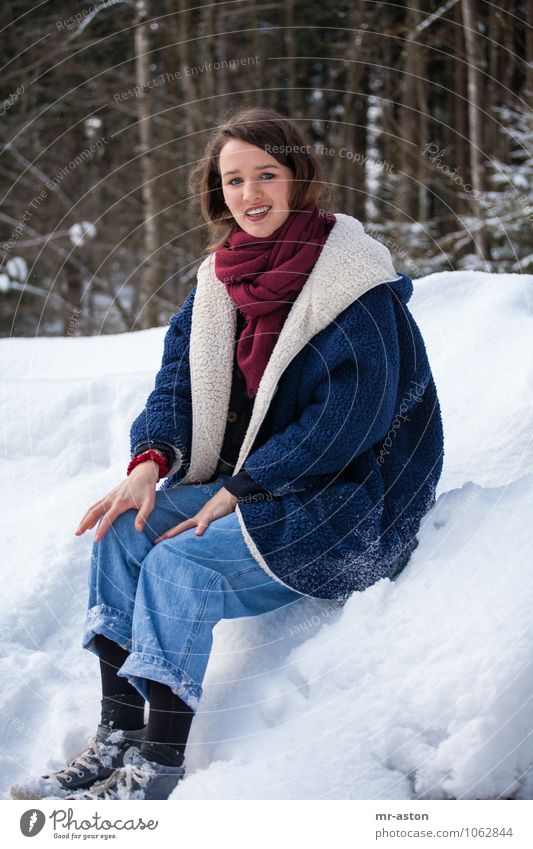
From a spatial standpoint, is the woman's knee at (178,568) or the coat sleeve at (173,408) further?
the coat sleeve at (173,408)

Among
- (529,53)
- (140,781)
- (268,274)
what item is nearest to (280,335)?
(268,274)

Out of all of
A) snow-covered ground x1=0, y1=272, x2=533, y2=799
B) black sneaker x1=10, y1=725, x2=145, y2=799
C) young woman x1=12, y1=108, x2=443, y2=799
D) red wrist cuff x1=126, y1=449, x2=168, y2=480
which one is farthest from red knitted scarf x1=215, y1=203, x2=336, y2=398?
black sneaker x1=10, y1=725, x2=145, y2=799

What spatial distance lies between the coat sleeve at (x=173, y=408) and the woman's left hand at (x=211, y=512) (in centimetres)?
19

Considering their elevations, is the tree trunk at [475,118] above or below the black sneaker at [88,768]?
above

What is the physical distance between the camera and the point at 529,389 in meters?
2.12

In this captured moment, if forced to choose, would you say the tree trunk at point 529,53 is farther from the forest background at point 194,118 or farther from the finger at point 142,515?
the finger at point 142,515

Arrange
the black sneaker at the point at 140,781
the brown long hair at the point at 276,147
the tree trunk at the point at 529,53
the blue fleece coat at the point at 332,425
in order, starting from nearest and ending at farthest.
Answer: the black sneaker at the point at 140,781, the blue fleece coat at the point at 332,425, the brown long hair at the point at 276,147, the tree trunk at the point at 529,53

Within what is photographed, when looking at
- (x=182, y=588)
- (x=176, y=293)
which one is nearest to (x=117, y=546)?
(x=182, y=588)

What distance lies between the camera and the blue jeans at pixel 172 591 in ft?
4.83

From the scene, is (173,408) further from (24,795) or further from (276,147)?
(24,795)

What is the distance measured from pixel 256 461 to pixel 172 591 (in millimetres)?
291

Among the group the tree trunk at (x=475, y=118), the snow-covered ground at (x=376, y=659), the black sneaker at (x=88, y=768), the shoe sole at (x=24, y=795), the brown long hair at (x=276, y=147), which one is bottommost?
the shoe sole at (x=24, y=795)

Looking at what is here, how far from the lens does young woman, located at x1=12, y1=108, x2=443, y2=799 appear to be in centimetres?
149

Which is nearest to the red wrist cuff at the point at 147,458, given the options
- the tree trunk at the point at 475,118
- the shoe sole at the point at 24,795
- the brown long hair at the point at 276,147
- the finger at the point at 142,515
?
the finger at the point at 142,515
